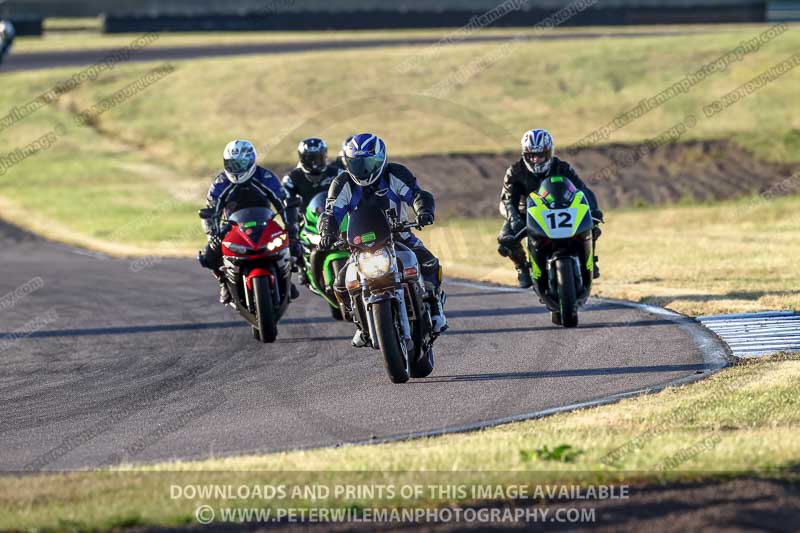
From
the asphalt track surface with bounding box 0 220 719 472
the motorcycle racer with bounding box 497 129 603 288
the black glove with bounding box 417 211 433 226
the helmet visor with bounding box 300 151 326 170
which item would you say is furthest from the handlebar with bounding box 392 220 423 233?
the helmet visor with bounding box 300 151 326 170

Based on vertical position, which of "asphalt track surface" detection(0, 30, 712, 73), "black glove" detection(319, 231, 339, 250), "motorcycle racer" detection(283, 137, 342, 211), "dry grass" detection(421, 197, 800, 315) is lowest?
"dry grass" detection(421, 197, 800, 315)

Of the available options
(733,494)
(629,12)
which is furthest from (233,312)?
(629,12)

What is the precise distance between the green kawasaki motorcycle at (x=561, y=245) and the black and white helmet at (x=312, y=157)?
2890 millimetres

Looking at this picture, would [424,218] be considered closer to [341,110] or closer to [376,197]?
[376,197]

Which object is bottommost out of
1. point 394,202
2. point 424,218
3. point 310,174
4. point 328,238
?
point 328,238

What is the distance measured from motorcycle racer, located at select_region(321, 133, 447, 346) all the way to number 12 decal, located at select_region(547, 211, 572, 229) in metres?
2.50

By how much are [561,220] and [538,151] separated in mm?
1019

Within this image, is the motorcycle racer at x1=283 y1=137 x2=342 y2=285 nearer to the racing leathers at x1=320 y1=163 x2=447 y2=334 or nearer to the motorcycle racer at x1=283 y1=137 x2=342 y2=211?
the motorcycle racer at x1=283 y1=137 x2=342 y2=211

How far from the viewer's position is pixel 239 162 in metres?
13.1

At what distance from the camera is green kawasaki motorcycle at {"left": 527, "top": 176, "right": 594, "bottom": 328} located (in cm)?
1260

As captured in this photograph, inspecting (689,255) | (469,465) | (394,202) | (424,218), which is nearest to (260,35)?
(689,255)

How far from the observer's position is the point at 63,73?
4616 cm

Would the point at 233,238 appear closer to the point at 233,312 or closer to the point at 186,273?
the point at 233,312

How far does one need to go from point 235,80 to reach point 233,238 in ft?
114
